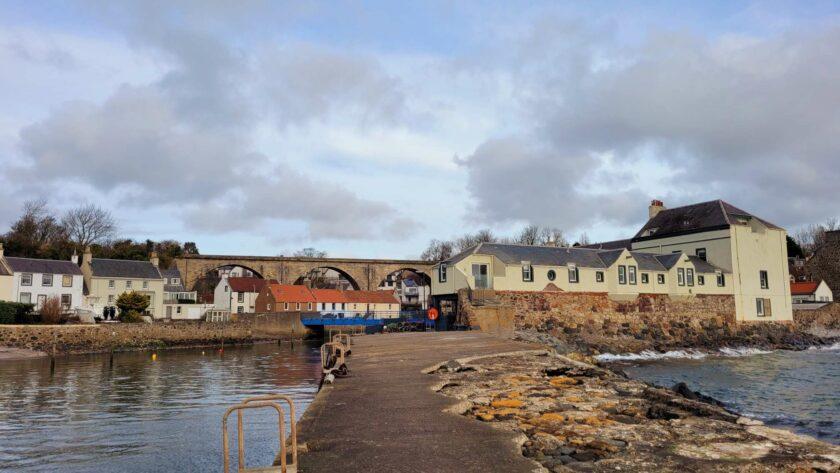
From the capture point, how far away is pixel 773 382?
25.1 m

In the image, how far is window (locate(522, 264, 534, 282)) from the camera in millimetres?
39438

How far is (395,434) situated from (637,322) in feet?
126

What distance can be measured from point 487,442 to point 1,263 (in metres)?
53.7

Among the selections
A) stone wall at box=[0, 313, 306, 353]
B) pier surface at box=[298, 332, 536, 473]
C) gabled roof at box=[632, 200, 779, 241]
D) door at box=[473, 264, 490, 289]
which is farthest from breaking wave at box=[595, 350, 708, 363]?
stone wall at box=[0, 313, 306, 353]

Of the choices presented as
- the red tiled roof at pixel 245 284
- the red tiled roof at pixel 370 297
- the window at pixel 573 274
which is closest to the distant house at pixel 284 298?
the red tiled roof at pixel 245 284

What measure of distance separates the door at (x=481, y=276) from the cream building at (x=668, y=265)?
64 mm

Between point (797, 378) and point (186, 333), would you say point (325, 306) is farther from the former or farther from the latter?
point (797, 378)

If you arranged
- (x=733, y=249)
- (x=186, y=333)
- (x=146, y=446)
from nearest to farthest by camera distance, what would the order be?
(x=146, y=446) < (x=733, y=249) < (x=186, y=333)

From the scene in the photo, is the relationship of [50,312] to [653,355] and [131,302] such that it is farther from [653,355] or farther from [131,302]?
[653,355]

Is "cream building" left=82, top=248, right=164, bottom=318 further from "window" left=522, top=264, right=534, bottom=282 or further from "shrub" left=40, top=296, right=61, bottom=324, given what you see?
"window" left=522, top=264, right=534, bottom=282

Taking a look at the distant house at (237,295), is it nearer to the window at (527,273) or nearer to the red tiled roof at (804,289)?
the window at (527,273)

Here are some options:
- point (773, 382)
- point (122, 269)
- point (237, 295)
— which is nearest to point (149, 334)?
point (122, 269)

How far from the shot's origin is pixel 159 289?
60.2 m

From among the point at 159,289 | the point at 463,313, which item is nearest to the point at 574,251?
the point at 463,313
